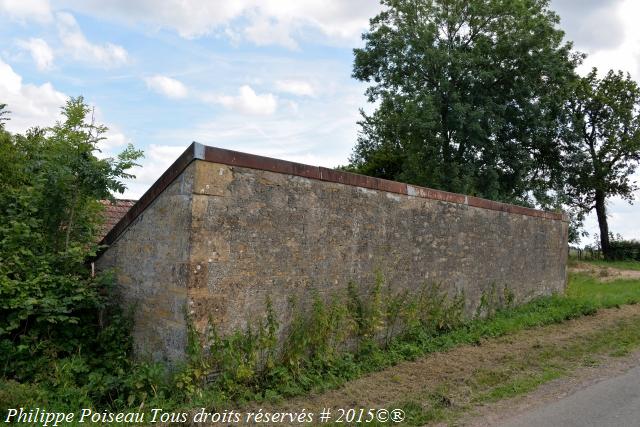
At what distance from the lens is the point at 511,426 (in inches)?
192

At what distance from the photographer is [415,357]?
7.52 meters

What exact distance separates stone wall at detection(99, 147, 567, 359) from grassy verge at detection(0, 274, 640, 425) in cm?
73

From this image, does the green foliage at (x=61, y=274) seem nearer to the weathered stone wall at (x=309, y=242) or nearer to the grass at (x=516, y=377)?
the weathered stone wall at (x=309, y=242)

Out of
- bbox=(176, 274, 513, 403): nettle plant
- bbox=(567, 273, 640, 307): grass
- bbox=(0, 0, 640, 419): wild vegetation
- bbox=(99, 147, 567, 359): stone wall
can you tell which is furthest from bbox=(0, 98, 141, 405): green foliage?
bbox=(567, 273, 640, 307): grass

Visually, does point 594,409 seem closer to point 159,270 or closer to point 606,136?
point 159,270

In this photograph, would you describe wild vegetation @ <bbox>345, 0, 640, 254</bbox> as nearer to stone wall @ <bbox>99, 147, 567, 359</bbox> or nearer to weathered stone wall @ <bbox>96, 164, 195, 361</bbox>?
stone wall @ <bbox>99, 147, 567, 359</bbox>

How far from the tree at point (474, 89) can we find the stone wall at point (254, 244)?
14255mm

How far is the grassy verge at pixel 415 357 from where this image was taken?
5.04 meters

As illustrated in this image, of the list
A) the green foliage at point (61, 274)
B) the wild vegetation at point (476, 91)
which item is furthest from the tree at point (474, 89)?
the green foliage at point (61, 274)

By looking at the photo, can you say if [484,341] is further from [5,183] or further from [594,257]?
[594,257]

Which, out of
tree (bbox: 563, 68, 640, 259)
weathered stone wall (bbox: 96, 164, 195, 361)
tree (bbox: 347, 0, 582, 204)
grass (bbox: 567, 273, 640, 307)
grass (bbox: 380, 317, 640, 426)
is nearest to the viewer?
grass (bbox: 380, 317, 640, 426)

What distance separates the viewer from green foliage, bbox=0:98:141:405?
544 centimetres

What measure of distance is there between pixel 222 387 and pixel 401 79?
21614 mm

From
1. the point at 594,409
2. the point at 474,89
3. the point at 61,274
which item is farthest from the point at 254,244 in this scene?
the point at 474,89
